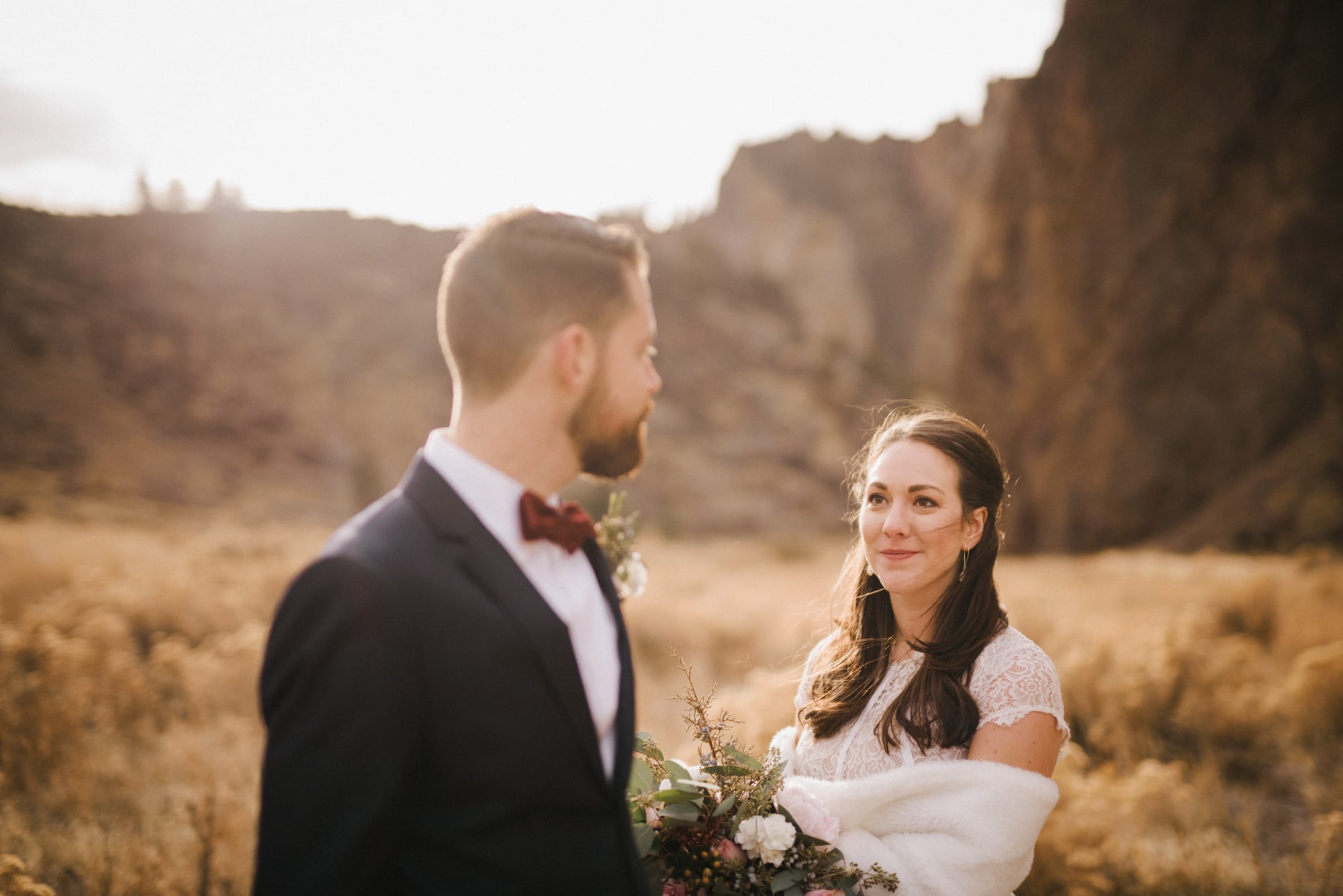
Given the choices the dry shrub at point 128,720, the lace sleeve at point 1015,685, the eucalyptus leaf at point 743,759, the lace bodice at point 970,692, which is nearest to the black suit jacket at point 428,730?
the eucalyptus leaf at point 743,759

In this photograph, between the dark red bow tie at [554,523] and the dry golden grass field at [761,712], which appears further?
the dry golden grass field at [761,712]

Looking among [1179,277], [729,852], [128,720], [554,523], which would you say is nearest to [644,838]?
[729,852]

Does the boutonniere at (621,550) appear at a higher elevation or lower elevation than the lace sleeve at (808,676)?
higher

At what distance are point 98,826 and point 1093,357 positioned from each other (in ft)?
66.5

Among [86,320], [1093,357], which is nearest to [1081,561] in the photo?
[1093,357]

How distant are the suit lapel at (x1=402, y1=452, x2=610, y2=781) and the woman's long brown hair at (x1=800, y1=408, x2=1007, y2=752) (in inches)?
54.5

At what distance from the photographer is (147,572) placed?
908cm

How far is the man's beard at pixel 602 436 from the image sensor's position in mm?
1568

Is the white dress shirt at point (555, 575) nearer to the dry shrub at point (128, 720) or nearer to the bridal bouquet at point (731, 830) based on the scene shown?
the bridal bouquet at point (731, 830)

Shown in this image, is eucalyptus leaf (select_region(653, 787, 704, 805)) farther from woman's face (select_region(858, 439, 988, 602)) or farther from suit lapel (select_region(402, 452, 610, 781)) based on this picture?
woman's face (select_region(858, 439, 988, 602))

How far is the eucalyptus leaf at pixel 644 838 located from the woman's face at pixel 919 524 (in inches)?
47.8

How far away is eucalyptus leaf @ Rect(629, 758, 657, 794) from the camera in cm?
213

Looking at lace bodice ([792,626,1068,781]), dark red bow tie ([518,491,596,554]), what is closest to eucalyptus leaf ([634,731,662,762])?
lace bodice ([792,626,1068,781])

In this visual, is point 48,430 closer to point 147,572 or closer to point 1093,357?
point 147,572
